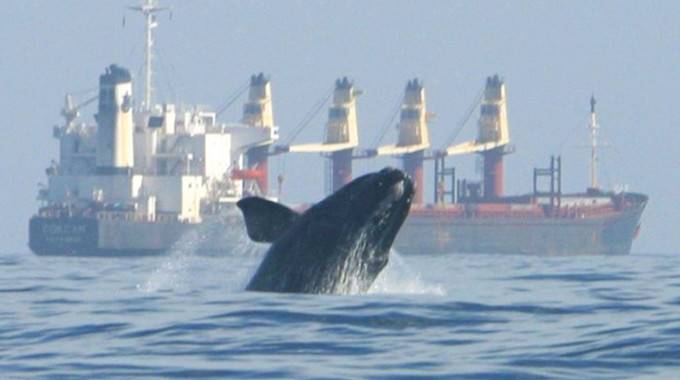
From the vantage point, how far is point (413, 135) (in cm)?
12888

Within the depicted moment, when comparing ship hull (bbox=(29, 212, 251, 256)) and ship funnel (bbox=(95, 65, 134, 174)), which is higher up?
ship funnel (bbox=(95, 65, 134, 174))

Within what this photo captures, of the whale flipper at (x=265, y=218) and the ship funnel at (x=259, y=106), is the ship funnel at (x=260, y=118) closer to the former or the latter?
the ship funnel at (x=259, y=106)

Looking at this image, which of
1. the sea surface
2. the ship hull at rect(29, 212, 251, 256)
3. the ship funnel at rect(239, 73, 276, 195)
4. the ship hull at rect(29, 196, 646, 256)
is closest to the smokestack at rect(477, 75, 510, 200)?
the ship hull at rect(29, 196, 646, 256)

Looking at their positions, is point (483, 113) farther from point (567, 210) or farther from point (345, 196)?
point (345, 196)

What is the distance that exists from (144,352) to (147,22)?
341 ft

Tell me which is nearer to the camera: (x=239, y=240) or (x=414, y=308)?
(x=414, y=308)

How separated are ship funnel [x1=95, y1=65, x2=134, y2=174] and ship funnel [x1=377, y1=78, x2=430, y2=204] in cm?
2474

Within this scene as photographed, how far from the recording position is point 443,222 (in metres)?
118

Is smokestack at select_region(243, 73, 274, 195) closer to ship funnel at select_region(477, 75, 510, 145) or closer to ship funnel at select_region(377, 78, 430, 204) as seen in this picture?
ship funnel at select_region(377, 78, 430, 204)

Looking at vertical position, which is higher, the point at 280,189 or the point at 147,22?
the point at 147,22

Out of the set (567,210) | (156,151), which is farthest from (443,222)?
(156,151)

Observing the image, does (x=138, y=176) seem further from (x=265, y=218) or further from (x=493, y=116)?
(x=265, y=218)

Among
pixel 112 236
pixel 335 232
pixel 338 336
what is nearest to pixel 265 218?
pixel 335 232

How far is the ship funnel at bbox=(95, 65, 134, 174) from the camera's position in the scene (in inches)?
4050
